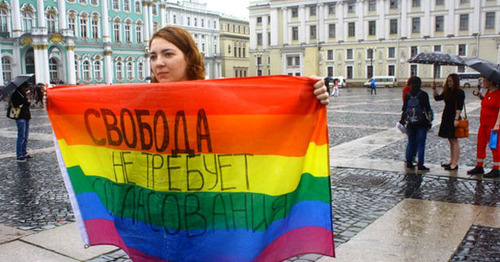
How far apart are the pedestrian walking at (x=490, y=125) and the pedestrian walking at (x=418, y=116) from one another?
77 cm

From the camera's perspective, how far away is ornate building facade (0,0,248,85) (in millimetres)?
47062

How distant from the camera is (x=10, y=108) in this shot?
32.5ft

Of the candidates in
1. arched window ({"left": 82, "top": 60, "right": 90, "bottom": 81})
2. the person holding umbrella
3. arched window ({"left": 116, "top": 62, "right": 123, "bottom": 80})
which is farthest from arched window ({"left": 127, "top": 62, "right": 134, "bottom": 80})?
the person holding umbrella

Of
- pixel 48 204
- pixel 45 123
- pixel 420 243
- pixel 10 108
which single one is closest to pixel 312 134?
pixel 420 243

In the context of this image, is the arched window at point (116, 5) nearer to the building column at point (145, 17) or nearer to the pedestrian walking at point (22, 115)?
the building column at point (145, 17)

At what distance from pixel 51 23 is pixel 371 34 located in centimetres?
4298

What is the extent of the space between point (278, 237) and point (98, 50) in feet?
185

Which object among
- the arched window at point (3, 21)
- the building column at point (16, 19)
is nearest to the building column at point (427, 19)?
the building column at point (16, 19)

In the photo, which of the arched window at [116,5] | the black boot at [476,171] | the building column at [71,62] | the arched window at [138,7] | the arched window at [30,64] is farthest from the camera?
the arched window at [138,7]

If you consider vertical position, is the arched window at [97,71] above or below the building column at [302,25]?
below

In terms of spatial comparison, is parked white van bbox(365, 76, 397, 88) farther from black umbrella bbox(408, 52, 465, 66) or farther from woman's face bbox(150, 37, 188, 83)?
woman's face bbox(150, 37, 188, 83)

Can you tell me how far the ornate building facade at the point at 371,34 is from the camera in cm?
6112

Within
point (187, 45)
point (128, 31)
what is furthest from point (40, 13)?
point (187, 45)

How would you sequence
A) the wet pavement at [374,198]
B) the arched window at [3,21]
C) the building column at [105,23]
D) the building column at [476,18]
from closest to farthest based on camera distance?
the wet pavement at [374,198] → the arched window at [3,21] → the building column at [105,23] → the building column at [476,18]
